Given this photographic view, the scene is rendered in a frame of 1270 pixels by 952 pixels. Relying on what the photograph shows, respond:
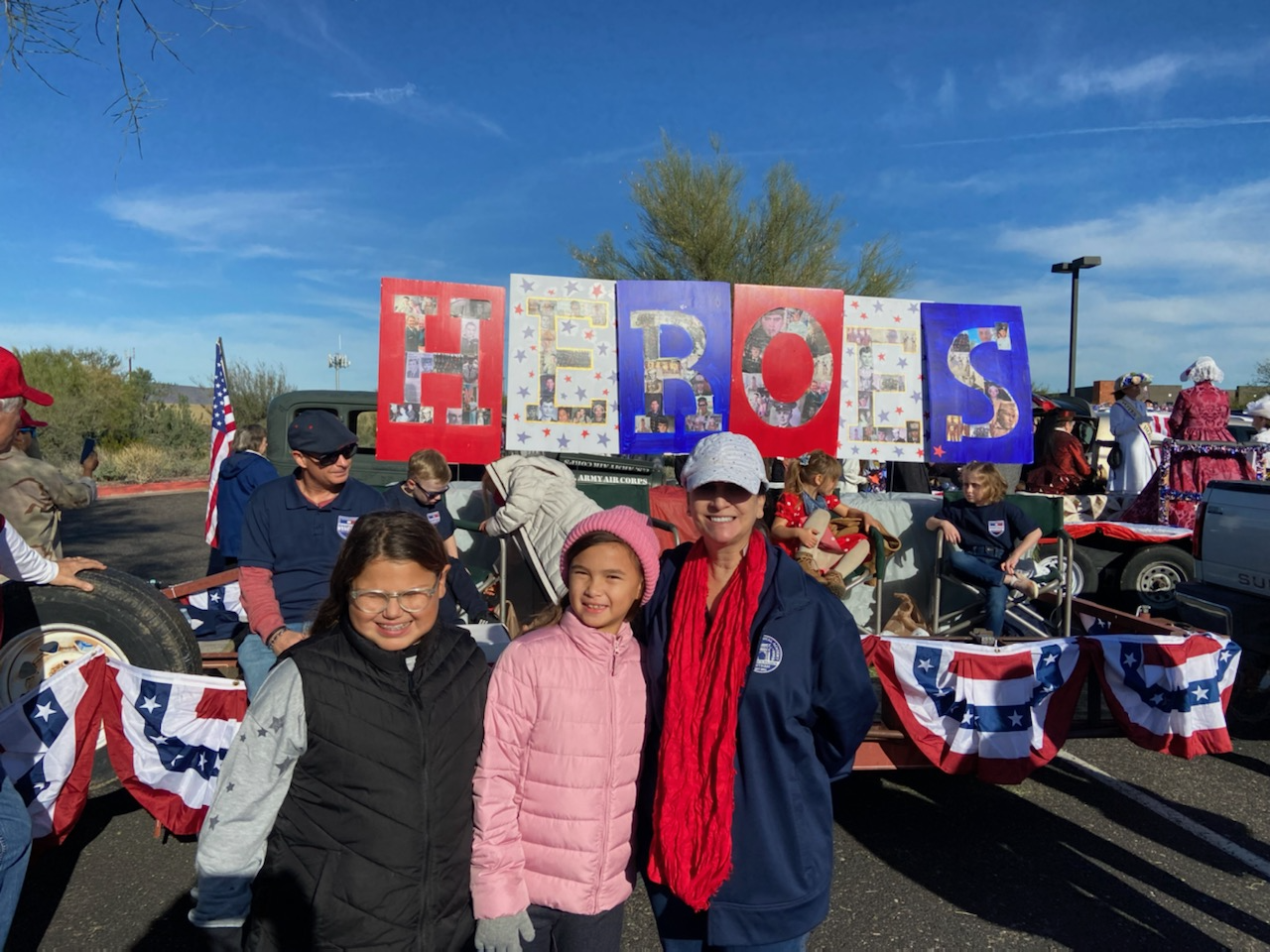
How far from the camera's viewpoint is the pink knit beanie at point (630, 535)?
2.10 m

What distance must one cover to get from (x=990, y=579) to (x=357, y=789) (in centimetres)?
479

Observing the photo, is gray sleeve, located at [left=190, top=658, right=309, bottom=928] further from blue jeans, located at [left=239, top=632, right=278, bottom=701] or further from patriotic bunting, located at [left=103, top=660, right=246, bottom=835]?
patriotic bunting, located at [left=103, top=660, right=246, bottom=835]

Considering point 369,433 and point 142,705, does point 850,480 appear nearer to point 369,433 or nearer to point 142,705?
point 369,433

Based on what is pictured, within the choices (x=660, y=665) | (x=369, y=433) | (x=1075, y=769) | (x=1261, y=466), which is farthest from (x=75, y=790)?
(x=1261, y=466)

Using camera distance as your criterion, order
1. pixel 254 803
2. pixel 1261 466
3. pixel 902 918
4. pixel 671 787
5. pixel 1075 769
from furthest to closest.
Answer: pixel 1261 466 → pixel 1075 769 → pixel 902 918 → pixel 671 787 → pixel 254 803

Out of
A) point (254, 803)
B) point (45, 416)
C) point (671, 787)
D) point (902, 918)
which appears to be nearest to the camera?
point (254, 803)

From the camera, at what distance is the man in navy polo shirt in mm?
3303

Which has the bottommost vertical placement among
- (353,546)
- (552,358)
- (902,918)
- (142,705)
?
(902,918)

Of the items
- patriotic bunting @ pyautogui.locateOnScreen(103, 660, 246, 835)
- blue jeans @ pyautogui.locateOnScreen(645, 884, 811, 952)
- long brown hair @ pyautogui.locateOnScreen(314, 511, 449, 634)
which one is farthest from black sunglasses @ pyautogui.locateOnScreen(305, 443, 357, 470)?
blue jeans @ pyautogui.locateOnScreen(645, 884, 811, 952)

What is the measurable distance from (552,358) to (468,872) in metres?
4.82

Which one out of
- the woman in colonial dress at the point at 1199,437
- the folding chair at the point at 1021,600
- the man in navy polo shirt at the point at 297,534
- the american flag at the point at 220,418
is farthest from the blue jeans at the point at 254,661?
the woman in colonial dress at the point at 1199,437

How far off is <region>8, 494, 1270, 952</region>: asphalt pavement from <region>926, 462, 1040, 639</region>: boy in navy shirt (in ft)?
3.55

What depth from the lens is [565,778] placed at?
6.56ft

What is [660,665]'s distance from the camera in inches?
82.0
